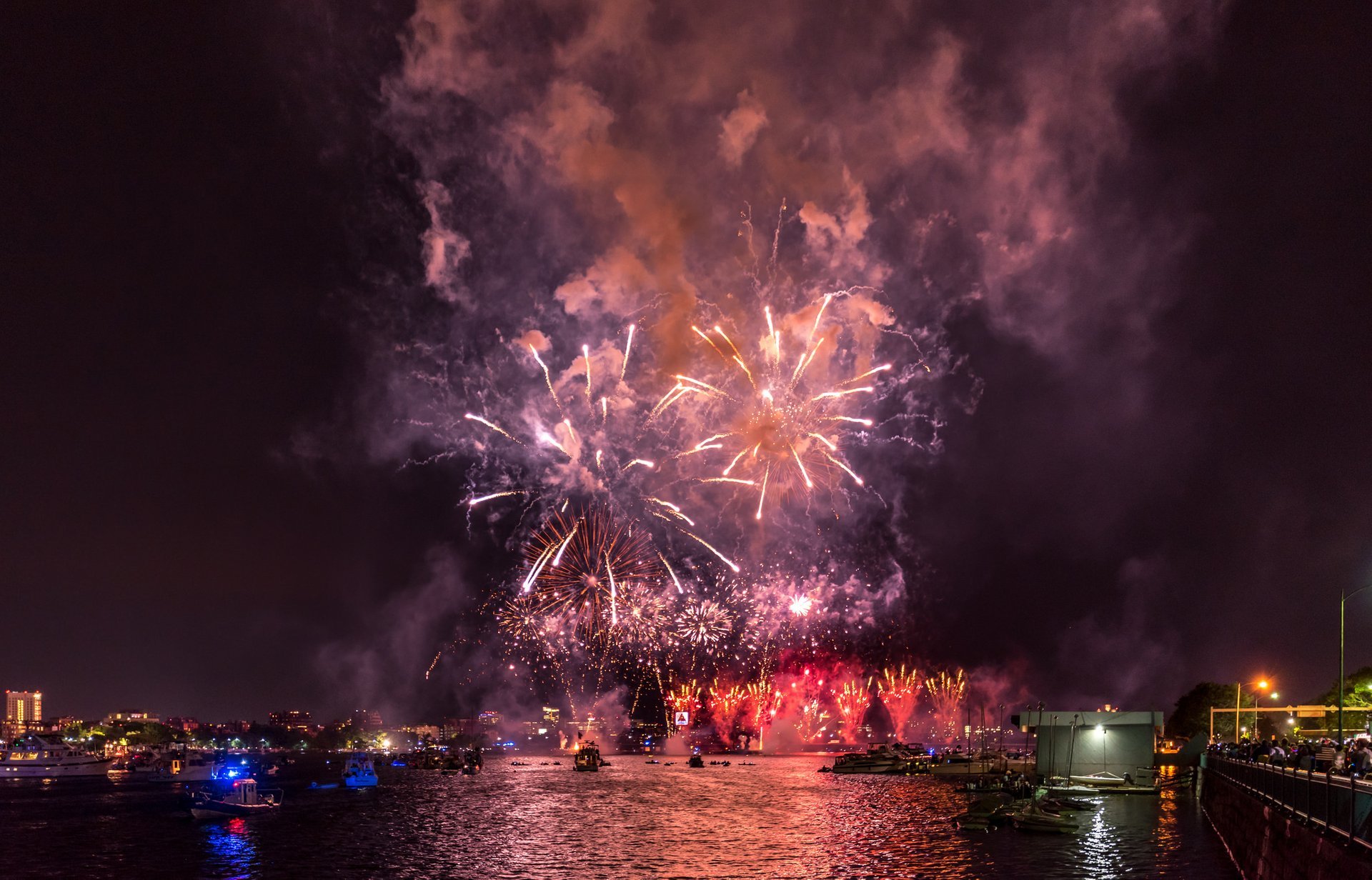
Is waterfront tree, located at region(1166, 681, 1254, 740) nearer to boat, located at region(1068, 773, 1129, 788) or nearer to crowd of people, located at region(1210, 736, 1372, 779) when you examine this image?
boat, located at region(1068, 773, 1129, 788)

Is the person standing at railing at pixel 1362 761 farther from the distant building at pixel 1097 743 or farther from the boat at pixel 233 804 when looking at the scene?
the boat at pixel 233 804

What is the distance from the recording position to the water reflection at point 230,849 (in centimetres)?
5816

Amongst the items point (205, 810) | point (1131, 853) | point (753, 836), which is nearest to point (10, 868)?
point (205, 810)

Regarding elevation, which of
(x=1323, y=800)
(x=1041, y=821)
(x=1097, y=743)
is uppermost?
(x=1323, y=800)

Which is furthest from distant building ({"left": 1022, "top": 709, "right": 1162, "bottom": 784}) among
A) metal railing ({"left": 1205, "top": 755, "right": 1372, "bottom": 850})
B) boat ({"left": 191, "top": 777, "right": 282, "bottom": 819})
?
boat ({"left": 191, "top": 777, "right": 282, "bottom": 819})

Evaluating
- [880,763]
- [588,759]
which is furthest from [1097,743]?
[588,759]

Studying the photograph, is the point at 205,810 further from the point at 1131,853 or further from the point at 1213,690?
the point at 1213,690

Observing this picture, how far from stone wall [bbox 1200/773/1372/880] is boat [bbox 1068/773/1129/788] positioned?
113ft

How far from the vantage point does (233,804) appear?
312 ft

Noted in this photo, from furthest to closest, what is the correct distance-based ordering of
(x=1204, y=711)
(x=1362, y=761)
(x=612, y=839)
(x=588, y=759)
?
(x=588, y=759) < (x=1204, y=711) < (x=612, y=839) < (x=1362, y=761)

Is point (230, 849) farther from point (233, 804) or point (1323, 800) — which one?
point (1323, 800)

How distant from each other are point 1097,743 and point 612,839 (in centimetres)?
4937

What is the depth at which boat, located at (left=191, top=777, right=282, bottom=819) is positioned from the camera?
308ft

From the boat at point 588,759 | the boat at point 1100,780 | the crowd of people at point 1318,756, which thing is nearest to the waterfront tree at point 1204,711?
the boat at point 1100,780
